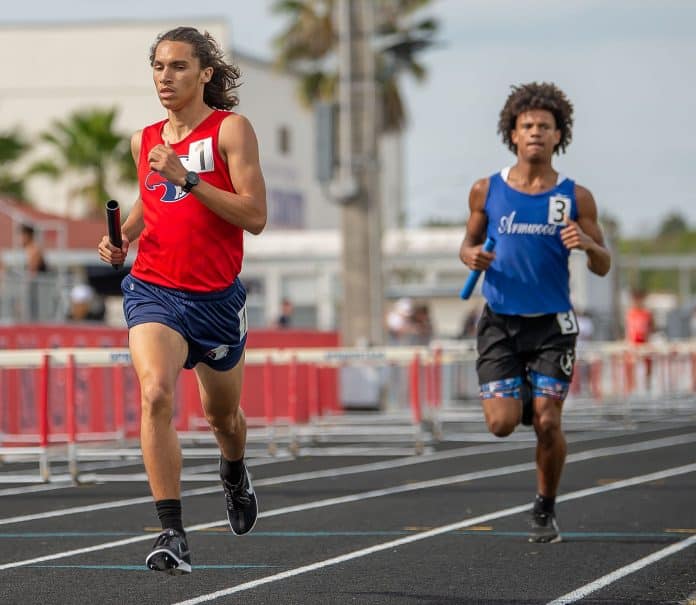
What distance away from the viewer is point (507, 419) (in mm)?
8773

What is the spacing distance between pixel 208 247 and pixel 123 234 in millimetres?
541

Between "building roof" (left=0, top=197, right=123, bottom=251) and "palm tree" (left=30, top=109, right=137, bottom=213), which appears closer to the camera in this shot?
"building roof" (left=0, top=197, right=123, bottom=251)

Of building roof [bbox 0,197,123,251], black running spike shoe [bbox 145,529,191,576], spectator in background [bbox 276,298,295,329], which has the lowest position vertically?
black running spike shoe [bbox 145,529,191,576]

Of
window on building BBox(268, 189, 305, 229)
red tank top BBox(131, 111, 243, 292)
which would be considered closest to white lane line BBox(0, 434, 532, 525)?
red tank top BBox(131, 111, 243, 292)

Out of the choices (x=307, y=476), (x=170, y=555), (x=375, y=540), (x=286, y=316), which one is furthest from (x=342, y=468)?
(x=286, y=316)

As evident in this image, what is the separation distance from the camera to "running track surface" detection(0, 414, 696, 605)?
700 cm

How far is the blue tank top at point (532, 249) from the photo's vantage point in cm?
877

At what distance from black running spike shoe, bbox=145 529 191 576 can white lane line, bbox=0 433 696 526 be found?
3.80m

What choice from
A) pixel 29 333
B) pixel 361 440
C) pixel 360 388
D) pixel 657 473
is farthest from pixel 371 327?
pixel 657 473

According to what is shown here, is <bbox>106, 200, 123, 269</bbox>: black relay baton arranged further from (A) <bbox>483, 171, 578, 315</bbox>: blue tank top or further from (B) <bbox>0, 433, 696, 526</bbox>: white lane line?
(B) <bbox>0, 433, 696, 526</bbox>: white lane line

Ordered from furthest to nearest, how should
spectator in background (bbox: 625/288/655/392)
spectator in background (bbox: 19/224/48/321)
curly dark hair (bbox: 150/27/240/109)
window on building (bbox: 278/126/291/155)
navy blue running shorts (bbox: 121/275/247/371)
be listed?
1. window on building (bbox: 278/126/291/155)
2. spectator in background (bbox: 625/288/655/392)
3. spectator in background (bbox: 19/224/48/321)
4. curly dark hair (bbox: 150/27/240/109)
5. navy blue running shorts (bbox: 121/275/247/371)

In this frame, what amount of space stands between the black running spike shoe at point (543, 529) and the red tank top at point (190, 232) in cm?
256

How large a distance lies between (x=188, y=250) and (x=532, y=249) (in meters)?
2.54

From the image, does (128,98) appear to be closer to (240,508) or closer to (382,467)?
(382,467)
